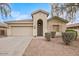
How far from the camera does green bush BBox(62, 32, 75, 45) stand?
3.25 m

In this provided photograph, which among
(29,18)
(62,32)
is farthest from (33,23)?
(62,32)

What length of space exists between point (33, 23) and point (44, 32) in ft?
0.97

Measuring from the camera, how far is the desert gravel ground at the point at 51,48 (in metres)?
3.19

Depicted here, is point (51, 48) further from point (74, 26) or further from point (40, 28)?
point (74, 26)

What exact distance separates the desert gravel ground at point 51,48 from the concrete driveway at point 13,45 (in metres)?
0.11

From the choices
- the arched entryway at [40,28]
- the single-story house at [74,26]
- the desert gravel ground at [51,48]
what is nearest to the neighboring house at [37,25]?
the arched entryway at [40,28]

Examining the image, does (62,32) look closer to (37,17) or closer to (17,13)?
(37,17)

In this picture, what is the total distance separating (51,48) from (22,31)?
72 cm

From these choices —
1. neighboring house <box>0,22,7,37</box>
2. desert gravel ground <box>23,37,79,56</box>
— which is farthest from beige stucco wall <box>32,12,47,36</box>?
neighboring house <box>0,22,7,37</box>

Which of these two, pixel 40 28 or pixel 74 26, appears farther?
pixel 40 28

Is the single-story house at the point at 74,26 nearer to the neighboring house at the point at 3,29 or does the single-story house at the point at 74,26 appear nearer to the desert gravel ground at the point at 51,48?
the desert gravel ground at the point at 51,48

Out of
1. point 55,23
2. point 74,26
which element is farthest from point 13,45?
point 74,26

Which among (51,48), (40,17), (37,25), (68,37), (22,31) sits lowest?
(51,48)

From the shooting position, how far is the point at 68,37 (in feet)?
10.8
